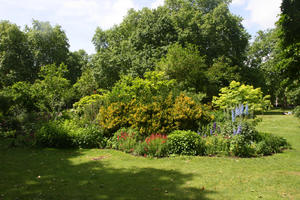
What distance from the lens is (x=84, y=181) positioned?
498 cm

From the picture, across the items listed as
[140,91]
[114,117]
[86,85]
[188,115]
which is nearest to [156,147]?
[188,115]

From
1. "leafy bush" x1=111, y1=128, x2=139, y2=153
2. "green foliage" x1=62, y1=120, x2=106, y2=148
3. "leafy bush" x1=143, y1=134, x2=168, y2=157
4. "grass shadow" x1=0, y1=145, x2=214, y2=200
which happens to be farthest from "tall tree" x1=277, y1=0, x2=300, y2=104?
"green foliage" x1=62, y1=120, x2=106, y2=148

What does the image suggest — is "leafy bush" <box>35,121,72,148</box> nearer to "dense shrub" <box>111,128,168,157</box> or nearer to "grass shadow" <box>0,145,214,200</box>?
"grass shadow" <box>0,145,214,200</box>

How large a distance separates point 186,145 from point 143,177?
8.41ft

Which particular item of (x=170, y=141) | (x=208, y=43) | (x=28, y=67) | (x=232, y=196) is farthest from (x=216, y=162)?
(x=28, y=67)

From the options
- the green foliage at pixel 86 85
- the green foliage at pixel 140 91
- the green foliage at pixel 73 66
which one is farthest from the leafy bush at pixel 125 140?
the green foliage at pixel 73 66

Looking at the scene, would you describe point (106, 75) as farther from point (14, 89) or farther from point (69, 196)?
point (69, 196)

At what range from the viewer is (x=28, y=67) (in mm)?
32500

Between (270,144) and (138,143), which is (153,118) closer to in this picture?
(138,143)

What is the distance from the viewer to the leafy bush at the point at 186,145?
7.40 meters

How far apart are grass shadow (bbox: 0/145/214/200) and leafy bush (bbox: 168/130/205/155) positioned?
1.70 m

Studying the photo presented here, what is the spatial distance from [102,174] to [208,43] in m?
23.8

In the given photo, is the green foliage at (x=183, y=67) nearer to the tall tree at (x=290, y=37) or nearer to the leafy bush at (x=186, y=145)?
the tall tree at (x=290, y=37)

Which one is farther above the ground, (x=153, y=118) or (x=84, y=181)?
(x=153, y=118)
